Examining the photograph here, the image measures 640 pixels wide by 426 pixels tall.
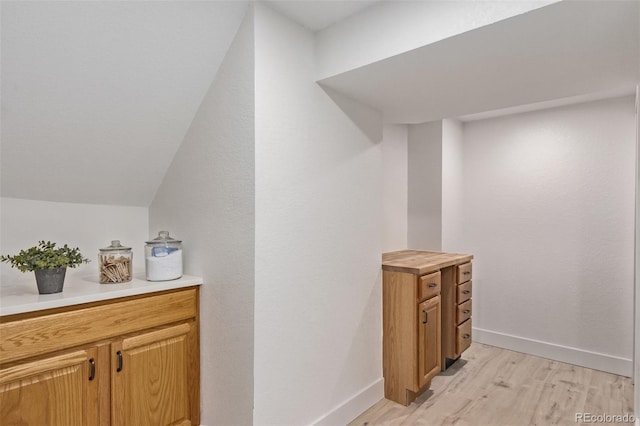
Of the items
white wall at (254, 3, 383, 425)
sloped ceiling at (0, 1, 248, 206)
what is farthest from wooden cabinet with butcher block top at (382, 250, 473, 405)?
sloped ceiling at (0, 1, 248, 206)

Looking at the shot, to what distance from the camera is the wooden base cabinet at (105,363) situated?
1415 millimetres

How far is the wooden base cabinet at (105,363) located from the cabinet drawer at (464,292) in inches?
80.9

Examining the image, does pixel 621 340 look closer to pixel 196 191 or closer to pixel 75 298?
pixel 196 191

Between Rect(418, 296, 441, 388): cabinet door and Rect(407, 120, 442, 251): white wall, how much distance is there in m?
0.98

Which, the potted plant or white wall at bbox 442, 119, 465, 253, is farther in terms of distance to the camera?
white wall at bbox 442, 119, 465, 253

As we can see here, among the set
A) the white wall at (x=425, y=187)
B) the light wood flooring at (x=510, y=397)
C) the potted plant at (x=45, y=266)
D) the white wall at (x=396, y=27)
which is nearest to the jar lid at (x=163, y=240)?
the potted plant at (x=45, y=266)

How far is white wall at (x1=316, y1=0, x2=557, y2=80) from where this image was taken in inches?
56.4

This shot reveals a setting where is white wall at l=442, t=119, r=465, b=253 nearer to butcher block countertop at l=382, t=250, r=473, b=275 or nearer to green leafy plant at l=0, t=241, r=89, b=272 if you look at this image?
butcher block countertop at l=382, t=250, r=473, b=275

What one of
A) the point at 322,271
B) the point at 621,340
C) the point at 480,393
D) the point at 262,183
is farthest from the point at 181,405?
the point at 621,340

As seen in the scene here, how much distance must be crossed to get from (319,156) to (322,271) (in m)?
0.63

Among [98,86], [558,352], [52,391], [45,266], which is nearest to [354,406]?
[52,391]

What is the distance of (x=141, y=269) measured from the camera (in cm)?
226

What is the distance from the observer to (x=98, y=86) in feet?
5.47

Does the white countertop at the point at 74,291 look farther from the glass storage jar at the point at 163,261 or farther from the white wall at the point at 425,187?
the white wall at the point at 425,187
